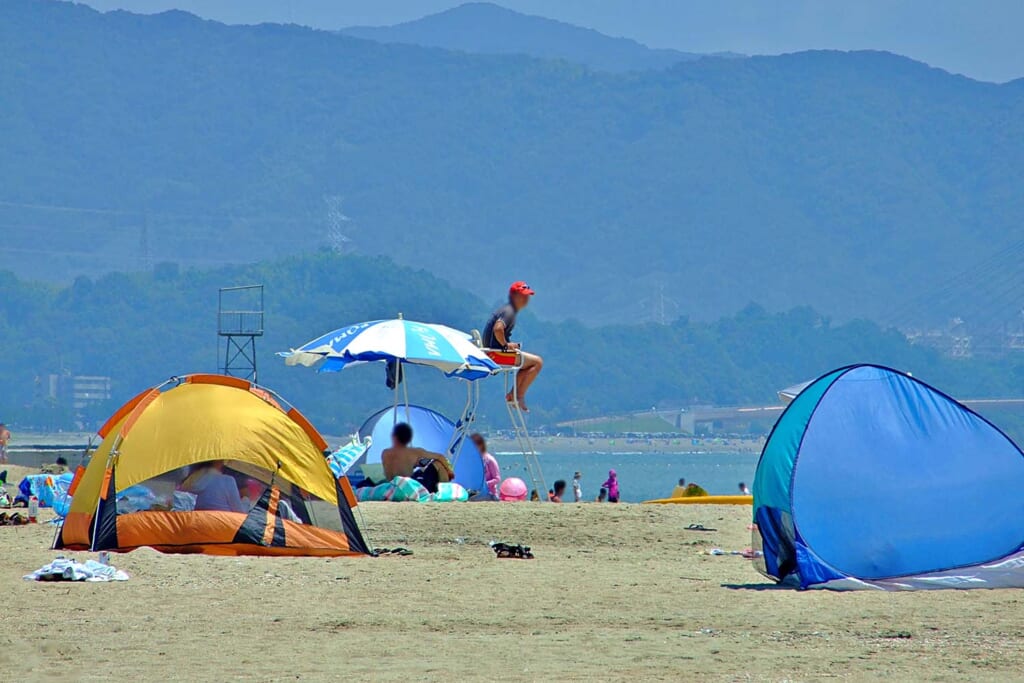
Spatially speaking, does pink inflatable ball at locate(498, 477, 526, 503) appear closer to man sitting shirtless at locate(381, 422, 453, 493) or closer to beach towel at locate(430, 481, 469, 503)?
man sitting shirtless at locate(381, 422, 453, 493)

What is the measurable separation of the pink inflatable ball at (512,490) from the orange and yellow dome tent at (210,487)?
6723 millimetres

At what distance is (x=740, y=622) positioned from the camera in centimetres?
1005

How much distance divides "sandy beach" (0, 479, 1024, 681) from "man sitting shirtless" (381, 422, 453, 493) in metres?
3.82

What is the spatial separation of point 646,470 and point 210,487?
109985mm

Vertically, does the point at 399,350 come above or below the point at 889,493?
above

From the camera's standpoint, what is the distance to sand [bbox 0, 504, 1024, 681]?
849 centimetres

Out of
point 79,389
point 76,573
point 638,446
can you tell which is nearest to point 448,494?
point 76,573

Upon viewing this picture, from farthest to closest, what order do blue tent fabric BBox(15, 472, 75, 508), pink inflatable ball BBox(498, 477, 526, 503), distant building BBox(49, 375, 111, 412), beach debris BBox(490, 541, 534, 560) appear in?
distant building BBox(49, 375, 111, 412), pink inflatable ball BBox(498, 477, 526, 503), blue tent fabric BBox(15, 472, 75, 508), beach debris BBox(490, 541, 534, 560)

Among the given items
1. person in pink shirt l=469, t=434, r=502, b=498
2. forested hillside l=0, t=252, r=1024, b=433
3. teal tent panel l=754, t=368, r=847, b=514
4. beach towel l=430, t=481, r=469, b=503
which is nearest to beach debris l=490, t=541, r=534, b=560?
teal tent panel l=754, t=368, r=847, b=514

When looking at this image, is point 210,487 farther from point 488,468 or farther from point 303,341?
point 303,341

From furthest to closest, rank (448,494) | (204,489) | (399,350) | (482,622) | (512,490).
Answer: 1. (512,490)
2. (399,350)
3. (448,494)
4. (204,489)
5. (482,622)

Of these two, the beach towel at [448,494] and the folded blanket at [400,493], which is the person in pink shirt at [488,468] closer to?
the beach towel at [448,494]

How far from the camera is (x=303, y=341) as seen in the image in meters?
164

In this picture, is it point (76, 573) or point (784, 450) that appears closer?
point (76, 573)
